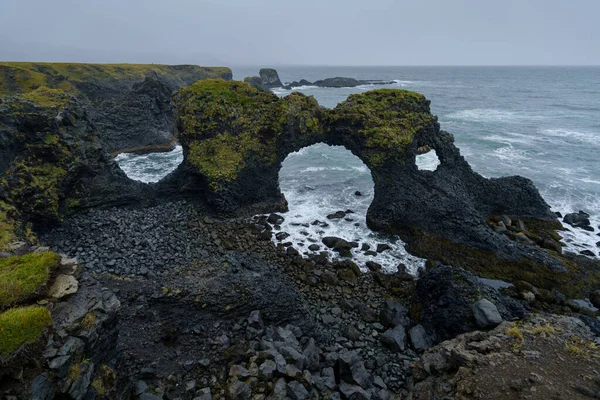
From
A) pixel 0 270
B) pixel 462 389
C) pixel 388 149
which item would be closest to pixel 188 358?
pixel 0 270

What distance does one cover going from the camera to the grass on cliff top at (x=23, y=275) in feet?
35.7

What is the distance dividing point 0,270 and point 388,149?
27.6m

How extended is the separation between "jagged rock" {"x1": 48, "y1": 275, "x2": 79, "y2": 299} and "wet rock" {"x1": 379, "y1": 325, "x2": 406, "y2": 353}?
15668mm

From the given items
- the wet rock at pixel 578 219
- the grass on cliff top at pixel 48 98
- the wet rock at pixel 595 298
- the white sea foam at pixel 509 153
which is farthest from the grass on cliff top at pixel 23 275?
the white sea foam at pixel 509 153

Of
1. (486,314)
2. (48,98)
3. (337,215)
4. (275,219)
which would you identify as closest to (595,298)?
(486,314)

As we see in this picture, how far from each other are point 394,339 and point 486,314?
5.18 meters

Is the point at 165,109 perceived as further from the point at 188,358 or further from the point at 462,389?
the point at 462,389

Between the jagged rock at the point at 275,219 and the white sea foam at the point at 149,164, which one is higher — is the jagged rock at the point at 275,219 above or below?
below

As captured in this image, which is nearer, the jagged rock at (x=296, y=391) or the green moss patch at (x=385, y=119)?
the jagged rock at (x=296, y=391)

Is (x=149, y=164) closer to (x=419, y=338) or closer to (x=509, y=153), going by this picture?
(x=419, y=338)

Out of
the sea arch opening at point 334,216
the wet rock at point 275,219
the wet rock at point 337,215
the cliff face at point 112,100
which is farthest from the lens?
the cliff face at point 112,100

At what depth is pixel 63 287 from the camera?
12.2 metres

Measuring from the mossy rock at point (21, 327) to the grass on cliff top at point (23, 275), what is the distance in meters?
0.90

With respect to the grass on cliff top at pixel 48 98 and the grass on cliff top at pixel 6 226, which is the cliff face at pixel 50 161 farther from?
the grass on cliff top at pixel 6 226
